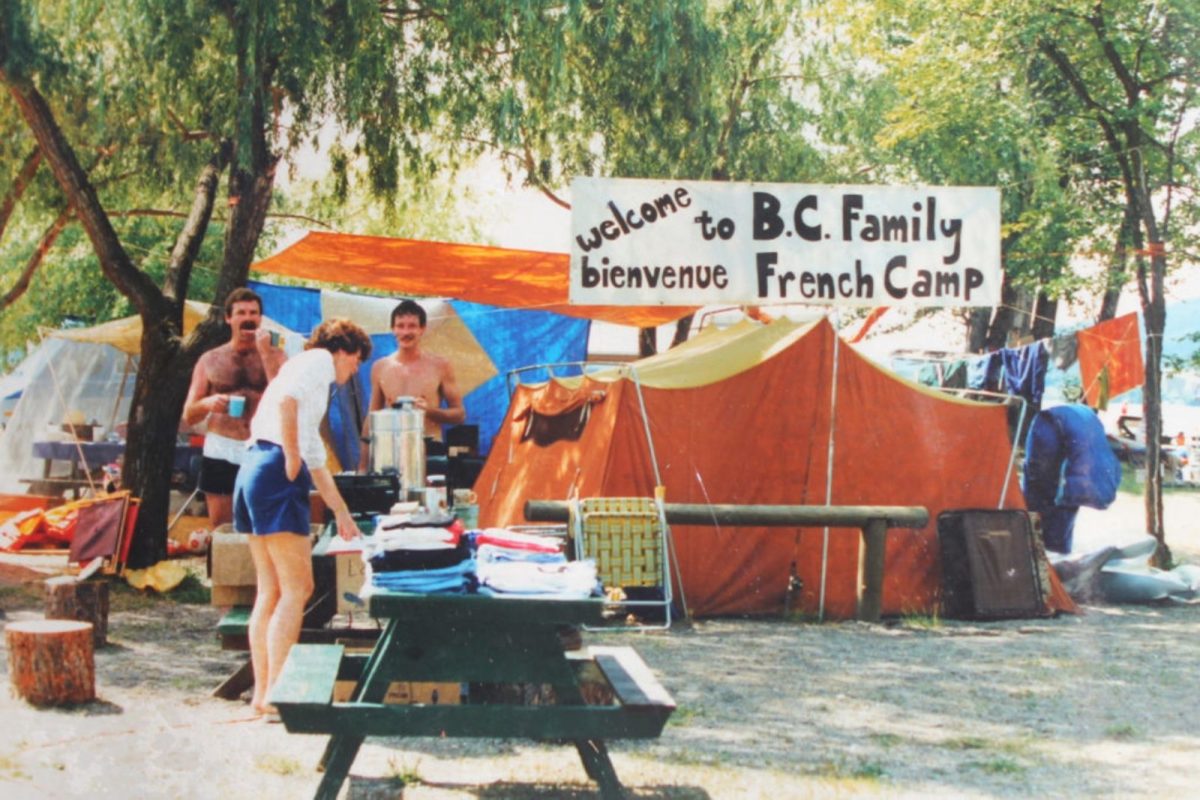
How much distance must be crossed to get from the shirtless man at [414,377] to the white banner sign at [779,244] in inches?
39.1

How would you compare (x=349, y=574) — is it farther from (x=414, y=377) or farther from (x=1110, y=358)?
(x=1110, y=358)

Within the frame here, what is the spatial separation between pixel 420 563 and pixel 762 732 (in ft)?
6.85

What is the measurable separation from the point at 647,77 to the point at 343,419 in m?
4.12

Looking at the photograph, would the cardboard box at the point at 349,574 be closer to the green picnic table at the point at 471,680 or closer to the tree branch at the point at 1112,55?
the green picnic table at the point at 471,680

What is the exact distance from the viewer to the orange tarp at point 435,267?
10.6 m

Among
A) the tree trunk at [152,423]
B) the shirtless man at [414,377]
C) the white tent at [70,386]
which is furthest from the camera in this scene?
the white tent at [70,386]

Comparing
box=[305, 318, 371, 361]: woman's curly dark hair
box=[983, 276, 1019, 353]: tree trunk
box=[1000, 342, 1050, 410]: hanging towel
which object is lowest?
box=[305, 318, 371, 361]: woman's curly dark hair

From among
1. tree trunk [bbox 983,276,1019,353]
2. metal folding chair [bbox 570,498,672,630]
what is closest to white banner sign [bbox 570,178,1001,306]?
metal folding chair [bbox 570,498,672,630]

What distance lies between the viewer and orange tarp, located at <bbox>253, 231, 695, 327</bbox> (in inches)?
419

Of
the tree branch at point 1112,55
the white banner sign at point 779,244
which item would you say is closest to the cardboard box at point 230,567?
the white banner sign at point 779,244

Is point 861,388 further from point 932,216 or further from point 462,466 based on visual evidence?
point 462,466

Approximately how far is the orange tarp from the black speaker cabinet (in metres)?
3.95

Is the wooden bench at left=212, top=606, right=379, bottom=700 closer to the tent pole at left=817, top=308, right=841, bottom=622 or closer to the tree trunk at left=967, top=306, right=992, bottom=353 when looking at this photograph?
the tent pole at left=817, top=308, right=841, bottom=622

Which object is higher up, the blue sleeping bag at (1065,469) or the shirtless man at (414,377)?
the shirtless man at (414,377)
